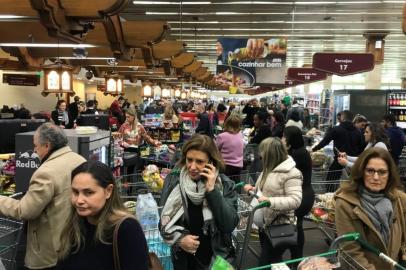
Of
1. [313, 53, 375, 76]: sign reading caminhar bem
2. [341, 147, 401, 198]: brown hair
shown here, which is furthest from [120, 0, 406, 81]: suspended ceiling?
[341, 147, 401, 198]: brown hair

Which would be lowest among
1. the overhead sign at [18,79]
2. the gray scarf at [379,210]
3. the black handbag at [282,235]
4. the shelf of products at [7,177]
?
the black handbag at [282,235]

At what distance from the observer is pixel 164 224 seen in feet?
9.25

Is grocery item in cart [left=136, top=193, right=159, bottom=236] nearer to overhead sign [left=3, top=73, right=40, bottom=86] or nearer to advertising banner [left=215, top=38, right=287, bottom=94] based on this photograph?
advertising banner [left=215, top=38, right=287, bottom=94]

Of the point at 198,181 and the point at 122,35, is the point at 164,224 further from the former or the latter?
the point at 122,35

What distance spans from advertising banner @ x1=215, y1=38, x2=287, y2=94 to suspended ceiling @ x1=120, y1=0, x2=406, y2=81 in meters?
1.31

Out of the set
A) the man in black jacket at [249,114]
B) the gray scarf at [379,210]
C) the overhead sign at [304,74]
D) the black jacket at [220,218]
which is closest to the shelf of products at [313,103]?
the overhead sign at [304,74]

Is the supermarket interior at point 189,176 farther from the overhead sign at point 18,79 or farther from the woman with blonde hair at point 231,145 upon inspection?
the overhead sign at point 18,79

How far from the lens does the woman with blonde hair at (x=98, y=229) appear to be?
2.07 m

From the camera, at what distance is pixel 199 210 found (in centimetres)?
282

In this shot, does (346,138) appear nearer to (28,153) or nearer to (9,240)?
(28,153)

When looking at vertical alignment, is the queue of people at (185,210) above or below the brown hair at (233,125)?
below

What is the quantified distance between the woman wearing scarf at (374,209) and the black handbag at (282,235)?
1.18 metres

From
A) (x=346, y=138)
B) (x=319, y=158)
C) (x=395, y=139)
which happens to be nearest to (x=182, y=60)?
(x=319, y=158)

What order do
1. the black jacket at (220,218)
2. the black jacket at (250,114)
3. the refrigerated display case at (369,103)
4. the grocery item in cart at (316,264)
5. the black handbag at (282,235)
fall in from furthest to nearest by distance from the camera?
1. the black jacket at (250,114)
2. the refrigerated display case at (369,103)
3. the black handbag at (282,235)
4. the black jacket at (220,218)
5. the grocery item in cart at (316,264)
